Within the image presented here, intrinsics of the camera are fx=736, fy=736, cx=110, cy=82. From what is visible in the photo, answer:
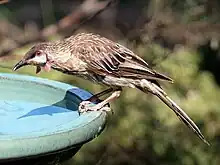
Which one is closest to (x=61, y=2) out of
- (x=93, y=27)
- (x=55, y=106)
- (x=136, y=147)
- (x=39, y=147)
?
(x=93, y=27)

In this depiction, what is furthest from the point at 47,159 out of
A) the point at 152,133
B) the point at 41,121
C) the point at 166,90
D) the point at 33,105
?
the point at 166,90

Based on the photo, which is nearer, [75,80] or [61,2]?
[75,80]

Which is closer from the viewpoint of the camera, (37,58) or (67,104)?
(67,104)

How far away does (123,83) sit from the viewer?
15.8ft

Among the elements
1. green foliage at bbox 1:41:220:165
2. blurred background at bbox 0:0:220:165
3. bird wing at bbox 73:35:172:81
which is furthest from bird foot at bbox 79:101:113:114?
green foliage at bbox 1:41:220:165

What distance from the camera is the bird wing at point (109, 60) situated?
4.74 metres

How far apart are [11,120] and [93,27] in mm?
6120

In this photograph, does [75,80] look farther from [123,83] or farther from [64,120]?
[64,120]

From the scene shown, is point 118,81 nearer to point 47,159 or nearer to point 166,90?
point 47,159

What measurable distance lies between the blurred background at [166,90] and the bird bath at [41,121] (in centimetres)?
159

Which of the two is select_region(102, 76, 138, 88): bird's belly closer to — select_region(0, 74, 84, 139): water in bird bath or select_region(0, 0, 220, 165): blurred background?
select_region(0, 74, 84, 139): water in bird bath

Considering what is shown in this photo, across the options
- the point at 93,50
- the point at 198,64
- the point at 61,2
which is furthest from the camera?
the point at 61,2

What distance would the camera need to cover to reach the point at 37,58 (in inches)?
175

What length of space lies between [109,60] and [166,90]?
1850 mm
